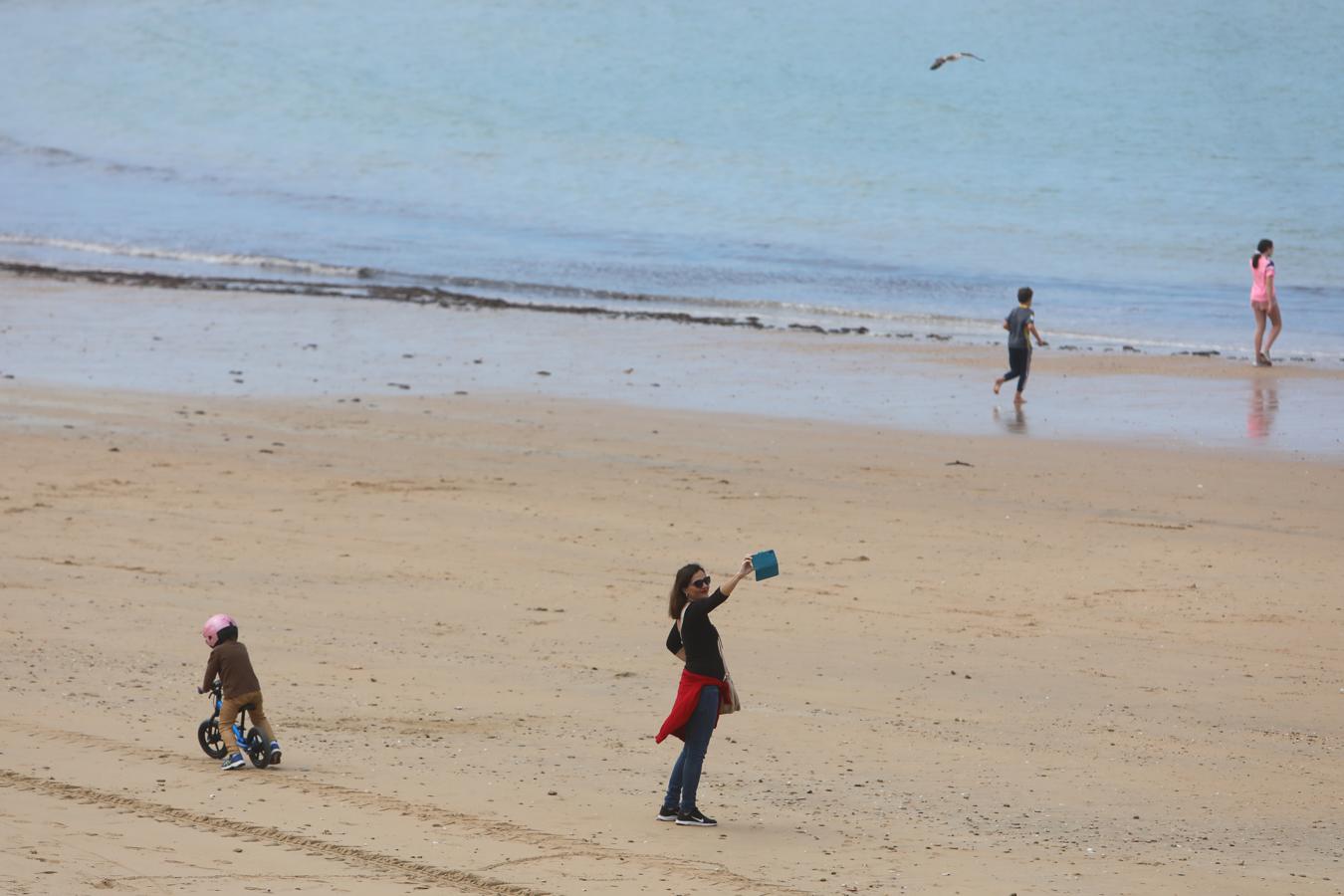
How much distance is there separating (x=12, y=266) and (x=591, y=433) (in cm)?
1832

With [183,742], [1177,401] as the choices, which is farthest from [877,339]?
[183,742]

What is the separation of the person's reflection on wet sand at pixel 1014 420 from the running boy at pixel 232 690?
1046 centimetres

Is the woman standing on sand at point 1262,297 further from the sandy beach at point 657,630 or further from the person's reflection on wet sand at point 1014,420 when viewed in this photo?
the person's reflection on wet sand at point 1014,420

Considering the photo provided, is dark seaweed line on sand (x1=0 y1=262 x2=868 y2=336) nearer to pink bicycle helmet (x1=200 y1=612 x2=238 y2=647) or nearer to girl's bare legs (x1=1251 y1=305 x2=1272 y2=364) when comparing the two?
girl's bare legs (x1=1251 y1=305 x2=1272 y2=364)

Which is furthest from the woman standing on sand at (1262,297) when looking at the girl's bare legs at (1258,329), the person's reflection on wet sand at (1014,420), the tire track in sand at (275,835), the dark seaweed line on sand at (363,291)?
the tire track in sand at (275,835)

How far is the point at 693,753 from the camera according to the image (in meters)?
7.29

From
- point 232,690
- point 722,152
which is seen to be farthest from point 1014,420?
point 722,152

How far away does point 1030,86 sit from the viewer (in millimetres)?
66188

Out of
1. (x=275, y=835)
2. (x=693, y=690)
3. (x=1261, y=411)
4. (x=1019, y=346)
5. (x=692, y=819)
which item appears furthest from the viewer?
(x=1019, y=346)

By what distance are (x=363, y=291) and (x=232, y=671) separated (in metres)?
22.5

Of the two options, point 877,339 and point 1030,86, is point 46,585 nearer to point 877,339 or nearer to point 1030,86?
point 877,339

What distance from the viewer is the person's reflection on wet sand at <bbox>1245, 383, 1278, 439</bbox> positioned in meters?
17.0

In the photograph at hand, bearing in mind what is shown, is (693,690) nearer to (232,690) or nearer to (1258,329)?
(232,690)

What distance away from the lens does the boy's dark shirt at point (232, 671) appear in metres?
7.95
